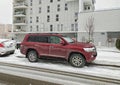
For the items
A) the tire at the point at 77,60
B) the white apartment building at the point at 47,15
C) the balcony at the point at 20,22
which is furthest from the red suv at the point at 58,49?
the balcony at the point at 20,22

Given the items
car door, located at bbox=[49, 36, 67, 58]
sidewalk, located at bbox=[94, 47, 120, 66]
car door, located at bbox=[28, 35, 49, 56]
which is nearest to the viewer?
car door, located at bbox=[49, 36, 67, 58]

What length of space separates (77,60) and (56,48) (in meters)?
A: 1.52

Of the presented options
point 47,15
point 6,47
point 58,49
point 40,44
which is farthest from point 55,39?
point 47,15

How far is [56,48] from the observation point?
1039 centimetres

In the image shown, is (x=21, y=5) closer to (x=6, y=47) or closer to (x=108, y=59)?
(x=6, y=47)

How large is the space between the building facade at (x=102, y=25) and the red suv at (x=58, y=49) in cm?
2102

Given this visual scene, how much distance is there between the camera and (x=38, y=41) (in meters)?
11.3

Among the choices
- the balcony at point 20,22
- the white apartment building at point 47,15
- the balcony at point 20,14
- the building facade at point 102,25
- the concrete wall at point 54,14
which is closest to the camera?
the building facade at point 102,25

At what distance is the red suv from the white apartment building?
2749 centimetres

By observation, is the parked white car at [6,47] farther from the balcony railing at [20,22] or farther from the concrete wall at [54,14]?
the balcony railing at [20,22]

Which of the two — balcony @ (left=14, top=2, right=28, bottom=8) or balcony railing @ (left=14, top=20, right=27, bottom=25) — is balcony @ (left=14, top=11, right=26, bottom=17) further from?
balcony @ (left=14, top=2, right=28, bottom=8)

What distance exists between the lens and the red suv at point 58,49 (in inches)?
384

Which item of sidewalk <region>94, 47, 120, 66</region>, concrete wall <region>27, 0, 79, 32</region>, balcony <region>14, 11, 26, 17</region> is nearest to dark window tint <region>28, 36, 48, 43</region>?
sidewalk <region>94, 47, 120, 66</region>

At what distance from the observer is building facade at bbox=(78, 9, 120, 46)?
3016cm
